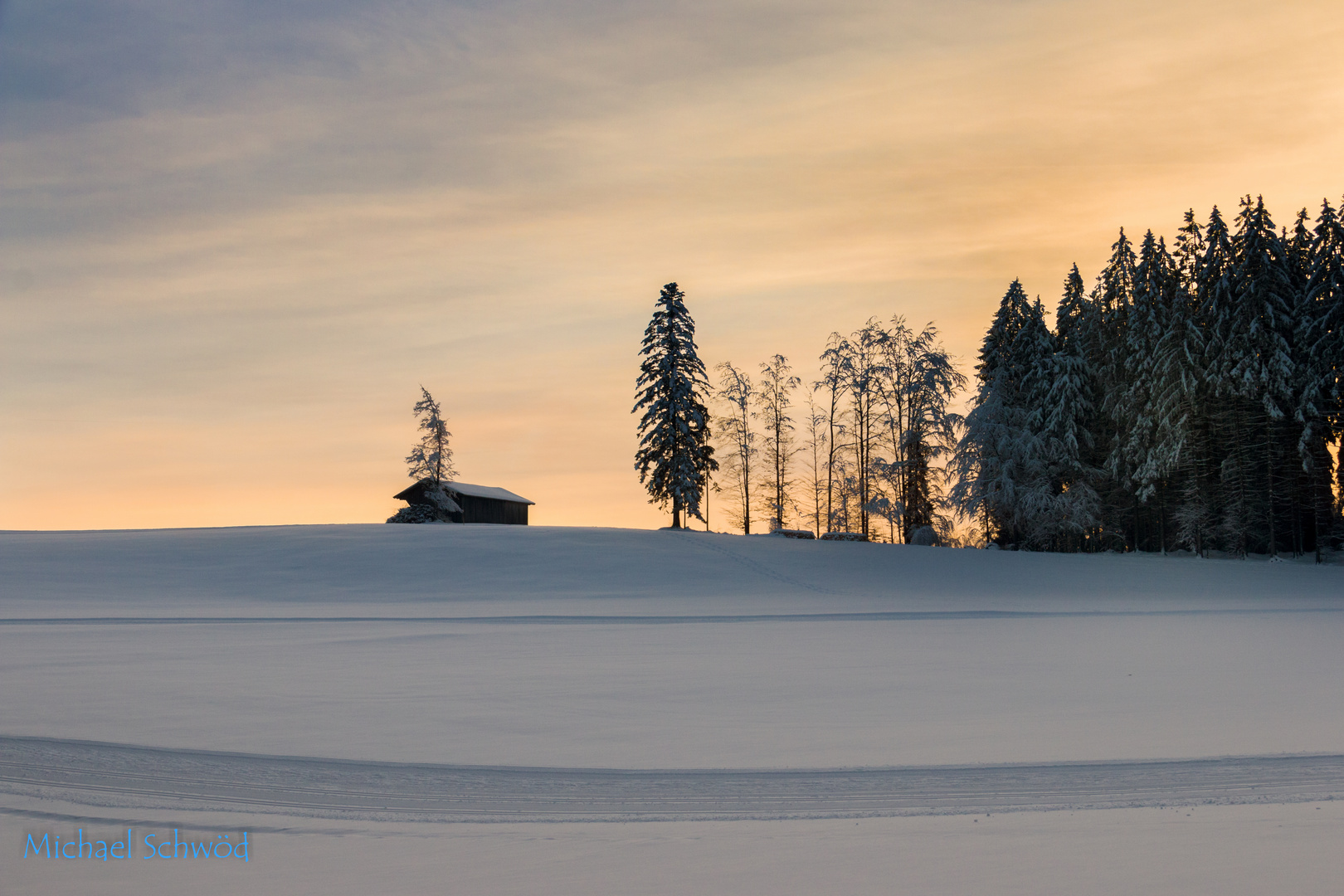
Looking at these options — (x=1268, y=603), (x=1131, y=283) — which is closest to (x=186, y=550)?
(x=1268, y=603)

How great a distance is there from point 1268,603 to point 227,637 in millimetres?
30576

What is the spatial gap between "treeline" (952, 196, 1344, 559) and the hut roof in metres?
33.0

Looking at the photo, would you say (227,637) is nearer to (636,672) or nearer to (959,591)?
(636,672)

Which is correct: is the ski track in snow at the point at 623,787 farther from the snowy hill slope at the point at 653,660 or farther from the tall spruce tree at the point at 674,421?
the tall spruce tree at the point at 674,421

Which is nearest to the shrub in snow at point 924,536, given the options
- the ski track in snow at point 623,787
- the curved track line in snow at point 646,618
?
the curved track line in snow at point 646,618

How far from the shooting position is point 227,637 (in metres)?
19.4

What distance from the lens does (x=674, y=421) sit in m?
52.7

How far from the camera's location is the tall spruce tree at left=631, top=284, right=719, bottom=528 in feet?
172

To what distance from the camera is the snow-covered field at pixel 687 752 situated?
18.2ft

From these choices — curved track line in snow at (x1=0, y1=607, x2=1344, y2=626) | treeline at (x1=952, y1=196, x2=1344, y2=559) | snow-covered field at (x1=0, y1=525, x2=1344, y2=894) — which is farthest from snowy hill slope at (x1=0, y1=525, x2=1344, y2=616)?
snow-covered field at (x1=0, y1=525, x2=1344, y2=894)

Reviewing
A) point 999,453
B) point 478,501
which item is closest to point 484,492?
point 478,501

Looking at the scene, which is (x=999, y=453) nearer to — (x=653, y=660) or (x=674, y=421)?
(x=674, y=421)

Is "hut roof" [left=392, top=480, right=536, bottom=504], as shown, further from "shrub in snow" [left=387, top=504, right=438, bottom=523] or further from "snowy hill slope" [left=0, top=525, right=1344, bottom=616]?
"snowy hill slope" [left=0, top=525, right=1344, bottom=616]

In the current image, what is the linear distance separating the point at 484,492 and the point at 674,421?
67.2 ft
